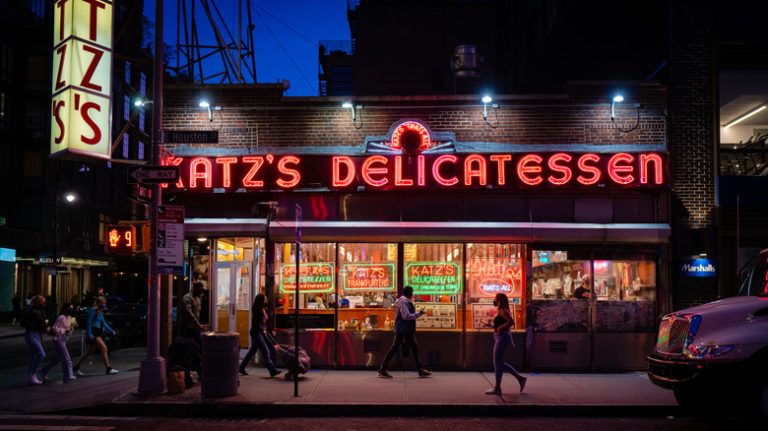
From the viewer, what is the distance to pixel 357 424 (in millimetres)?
9758

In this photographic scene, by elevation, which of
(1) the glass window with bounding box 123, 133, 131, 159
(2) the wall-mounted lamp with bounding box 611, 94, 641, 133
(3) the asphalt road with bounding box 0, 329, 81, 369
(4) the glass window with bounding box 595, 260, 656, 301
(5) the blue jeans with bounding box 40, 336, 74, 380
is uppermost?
(1) the glass window with bounding box 123, 133, 131, 159

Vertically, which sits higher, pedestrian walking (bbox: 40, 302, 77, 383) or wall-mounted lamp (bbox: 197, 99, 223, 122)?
wall-mounted lamp (bbox: 197, 99, 223, 122)

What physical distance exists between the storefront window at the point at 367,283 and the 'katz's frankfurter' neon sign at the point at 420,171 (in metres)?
1.54

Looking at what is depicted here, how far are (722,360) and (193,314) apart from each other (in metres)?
9.06

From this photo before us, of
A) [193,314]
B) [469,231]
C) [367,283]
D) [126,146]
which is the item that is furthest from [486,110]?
[126,146]

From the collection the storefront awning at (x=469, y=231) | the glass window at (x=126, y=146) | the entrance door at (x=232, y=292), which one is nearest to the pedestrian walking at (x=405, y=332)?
the storefront awning at (x=469, y=231)

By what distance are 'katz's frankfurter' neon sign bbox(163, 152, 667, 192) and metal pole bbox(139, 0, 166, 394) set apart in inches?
92.6

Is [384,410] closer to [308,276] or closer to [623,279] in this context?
[308,276]

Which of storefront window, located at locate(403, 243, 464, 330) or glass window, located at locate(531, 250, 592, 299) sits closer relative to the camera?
glass window, located at locate(531, 250, 592, 299)

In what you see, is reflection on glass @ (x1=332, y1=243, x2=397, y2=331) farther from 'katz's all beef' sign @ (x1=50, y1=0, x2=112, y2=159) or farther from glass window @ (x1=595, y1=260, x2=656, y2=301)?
'katz's all beef' sign @ (x1=50, y1=0, x2=112, y2=159)

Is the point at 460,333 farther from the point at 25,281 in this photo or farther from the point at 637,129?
the point at 25,281

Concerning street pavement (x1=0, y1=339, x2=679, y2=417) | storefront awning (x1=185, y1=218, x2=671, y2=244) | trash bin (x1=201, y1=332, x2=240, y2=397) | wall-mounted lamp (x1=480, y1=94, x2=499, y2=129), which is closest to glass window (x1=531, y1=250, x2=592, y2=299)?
storefront awning (x1=185, y1=218, x2=671, y2=244)

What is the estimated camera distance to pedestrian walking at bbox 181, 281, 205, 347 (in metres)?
12.6

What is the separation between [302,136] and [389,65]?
21.4m
